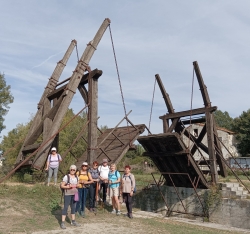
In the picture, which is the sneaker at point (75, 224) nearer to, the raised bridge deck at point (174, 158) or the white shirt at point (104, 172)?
the white shirt at point (104, 172)

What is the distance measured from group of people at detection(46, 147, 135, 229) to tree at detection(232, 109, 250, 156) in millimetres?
38207

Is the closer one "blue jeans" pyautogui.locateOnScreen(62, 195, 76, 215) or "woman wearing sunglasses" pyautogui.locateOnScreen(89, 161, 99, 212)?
"blue jeans" pyautogui.locateOnScreen(62, 195, 76, 215)

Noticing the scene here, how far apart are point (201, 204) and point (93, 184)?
5594 mm

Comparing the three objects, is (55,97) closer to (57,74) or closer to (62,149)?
(57,74)

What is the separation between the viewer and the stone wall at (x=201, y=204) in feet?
38.6

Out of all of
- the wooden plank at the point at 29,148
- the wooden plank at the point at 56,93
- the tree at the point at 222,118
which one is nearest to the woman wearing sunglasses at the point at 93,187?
the wooden plank at the point at 29,148

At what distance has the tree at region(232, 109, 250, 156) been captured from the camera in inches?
1750

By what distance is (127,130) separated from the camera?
488 inches

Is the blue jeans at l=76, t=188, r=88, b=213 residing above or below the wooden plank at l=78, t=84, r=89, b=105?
below

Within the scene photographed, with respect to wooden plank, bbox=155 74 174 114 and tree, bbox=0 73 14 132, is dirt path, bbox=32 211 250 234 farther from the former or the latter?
tree, bbox=0 73 14 132

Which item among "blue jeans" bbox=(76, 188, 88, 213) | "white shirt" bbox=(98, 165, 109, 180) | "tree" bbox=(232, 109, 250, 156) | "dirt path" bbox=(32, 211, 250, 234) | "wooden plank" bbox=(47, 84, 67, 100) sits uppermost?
"tree" bbox=(232, 109, 250, 156)

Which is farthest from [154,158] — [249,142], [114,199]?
[249,142]

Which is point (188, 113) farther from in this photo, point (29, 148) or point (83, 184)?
Answer: point (83, 184)

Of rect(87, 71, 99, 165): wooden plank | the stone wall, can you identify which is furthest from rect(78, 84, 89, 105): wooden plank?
the stone wall
